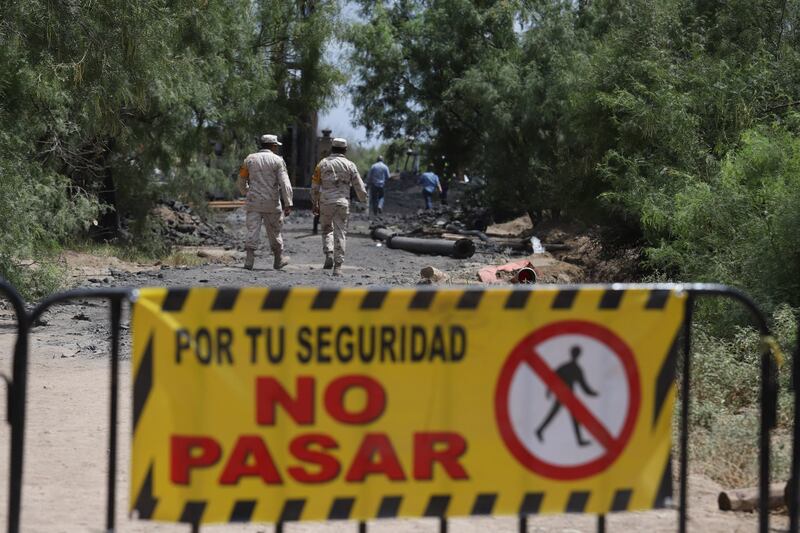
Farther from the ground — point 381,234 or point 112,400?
point 112,400

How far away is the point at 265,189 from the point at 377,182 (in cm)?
1870

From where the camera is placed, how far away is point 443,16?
35594mm

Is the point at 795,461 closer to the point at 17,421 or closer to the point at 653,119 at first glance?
the point at 17,421

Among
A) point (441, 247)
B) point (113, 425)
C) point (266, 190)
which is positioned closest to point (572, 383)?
point (113, 425)

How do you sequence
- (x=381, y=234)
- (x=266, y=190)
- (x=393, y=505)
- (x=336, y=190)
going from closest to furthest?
(x=393, y=505) → (x=266, y=190) → (x=336, y=190) → (x=381, y=234)

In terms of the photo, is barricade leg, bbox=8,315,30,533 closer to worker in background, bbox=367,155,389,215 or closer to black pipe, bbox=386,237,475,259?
black pipe, bbox=386,237,475,259

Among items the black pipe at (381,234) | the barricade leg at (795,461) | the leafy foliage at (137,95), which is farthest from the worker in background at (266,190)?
the barricade leg at (795,461)

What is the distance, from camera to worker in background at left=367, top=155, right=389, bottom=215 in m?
34.9

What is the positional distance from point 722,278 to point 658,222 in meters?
2.84

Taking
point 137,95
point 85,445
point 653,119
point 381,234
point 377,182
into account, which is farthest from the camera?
point 377,182

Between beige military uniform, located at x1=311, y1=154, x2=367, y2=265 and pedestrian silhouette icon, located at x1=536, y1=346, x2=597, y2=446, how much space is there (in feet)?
41.6

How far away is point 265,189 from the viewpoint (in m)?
16.7

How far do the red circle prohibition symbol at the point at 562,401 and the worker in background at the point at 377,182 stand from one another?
30559 millimetres

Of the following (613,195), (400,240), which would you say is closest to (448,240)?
(400,240)
